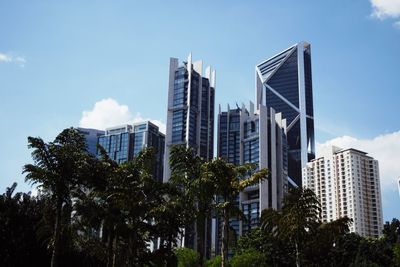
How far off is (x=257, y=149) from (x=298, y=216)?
122 meters

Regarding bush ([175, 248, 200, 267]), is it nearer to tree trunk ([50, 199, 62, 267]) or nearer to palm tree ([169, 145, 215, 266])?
palm tree ([169, 145, 215, 266])

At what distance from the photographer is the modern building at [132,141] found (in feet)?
562

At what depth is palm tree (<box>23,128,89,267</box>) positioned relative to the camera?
25219 millimetres

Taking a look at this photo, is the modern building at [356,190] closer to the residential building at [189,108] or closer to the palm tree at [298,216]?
the residential building at [189,108]

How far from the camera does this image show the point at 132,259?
89.7 feet

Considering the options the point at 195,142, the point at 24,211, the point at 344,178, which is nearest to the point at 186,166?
the point at 24,211

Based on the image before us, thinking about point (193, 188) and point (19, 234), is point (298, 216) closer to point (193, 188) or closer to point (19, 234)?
point (193, 188)

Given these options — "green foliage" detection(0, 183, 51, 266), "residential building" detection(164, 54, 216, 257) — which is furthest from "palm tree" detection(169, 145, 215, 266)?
"residential building" detection(164, 54, 216, 257)

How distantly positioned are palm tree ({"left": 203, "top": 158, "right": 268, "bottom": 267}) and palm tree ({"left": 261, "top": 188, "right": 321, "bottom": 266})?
146 inches

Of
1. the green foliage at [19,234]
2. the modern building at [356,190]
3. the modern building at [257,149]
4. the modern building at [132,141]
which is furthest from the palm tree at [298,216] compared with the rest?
the modern building at [132,141]

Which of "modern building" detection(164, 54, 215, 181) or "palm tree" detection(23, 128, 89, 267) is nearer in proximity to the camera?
"palm tree" detection(23, 128, 89, 267)

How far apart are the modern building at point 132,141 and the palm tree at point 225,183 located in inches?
5578

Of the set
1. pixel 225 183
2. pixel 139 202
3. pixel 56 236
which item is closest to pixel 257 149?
pixel 225 183

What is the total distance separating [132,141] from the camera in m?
174
